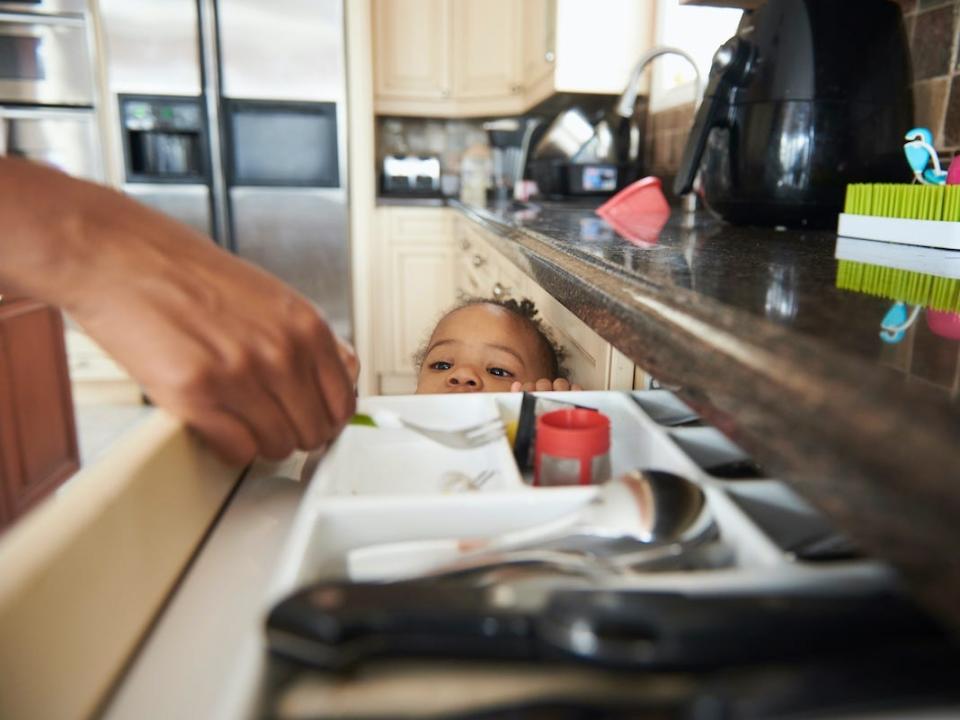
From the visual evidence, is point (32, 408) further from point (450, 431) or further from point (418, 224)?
point (450, 431)

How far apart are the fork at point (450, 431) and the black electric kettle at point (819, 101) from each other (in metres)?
0.75

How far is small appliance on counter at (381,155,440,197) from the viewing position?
3152 millimetres

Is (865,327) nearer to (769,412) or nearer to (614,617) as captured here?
(769,412)

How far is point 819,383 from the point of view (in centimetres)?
27

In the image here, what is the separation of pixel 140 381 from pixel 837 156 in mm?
1021

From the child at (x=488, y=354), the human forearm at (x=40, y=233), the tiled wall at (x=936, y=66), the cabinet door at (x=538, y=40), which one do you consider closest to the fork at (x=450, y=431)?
the human forearm at (x=40, y=233)

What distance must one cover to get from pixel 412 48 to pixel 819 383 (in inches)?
130

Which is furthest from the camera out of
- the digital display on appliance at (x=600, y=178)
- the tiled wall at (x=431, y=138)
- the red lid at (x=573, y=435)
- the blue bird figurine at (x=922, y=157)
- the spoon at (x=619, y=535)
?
the tiled wall at (x=431, y=138)

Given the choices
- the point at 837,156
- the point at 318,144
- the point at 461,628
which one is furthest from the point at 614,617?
the point at 318,144

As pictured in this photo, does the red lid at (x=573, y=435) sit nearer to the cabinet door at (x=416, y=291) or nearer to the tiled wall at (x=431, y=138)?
the cabinet door at (x=416, y=291)

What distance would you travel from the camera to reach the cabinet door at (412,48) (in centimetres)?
315

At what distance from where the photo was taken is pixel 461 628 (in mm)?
246

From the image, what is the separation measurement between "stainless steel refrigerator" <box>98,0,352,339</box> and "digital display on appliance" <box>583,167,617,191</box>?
1.14 meters

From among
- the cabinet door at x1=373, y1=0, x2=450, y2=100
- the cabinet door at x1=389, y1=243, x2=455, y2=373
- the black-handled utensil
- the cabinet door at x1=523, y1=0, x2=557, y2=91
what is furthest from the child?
the cabinet door at x1=373, y1=0, x2=450, y2=100
